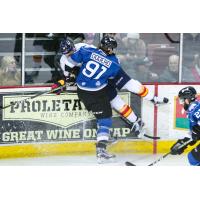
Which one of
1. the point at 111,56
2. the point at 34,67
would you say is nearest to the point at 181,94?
the point at 111,56

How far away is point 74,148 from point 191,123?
3.16 ft

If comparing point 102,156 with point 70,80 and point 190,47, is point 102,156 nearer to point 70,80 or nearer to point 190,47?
point 70,80

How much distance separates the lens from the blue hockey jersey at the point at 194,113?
20.5 ft

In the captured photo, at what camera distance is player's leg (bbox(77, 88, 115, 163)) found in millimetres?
6367

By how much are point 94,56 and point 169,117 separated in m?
0.80

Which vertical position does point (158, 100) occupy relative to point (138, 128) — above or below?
above

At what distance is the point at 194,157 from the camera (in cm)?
634

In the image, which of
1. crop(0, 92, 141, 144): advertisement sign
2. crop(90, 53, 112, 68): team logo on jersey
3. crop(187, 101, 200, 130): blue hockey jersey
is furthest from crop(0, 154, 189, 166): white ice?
crop(90, 53, 112, 68): team logo on jersey

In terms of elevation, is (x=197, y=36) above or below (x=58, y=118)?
above

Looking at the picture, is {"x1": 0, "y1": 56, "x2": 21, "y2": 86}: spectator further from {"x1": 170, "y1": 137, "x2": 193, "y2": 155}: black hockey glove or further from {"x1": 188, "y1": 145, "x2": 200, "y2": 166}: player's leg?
{"x1": 188, "y1": 145, "x2": 200, "y2": 166}: player's leg

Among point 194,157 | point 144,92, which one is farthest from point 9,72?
point 194,157

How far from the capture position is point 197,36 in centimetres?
645

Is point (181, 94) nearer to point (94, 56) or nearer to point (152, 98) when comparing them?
point (152, 98)

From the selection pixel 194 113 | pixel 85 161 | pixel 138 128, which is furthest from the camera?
pixel 138 128
